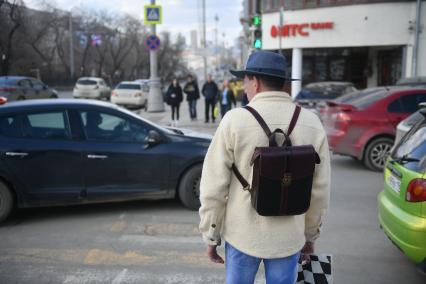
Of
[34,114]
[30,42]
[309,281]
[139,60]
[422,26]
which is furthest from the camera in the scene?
[139,60]

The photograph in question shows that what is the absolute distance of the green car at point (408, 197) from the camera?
3.70m

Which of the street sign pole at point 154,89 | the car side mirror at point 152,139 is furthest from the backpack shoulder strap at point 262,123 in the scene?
the street sign pole at point 154,89

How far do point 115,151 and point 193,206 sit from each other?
4.06 ft

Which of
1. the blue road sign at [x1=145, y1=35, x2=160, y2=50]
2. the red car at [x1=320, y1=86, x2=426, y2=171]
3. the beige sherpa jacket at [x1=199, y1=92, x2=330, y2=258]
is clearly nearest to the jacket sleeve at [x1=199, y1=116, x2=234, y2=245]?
the beige sherpa jacket at [x1=199, y1=92, x2=330, y2=258]

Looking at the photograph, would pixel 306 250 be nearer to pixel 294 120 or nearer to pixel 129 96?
pixel 294 120

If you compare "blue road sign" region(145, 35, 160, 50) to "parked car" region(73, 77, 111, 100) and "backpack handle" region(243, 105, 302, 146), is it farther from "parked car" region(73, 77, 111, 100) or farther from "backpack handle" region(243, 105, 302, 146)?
"backpack handle" region(243, 105, 302, 146)

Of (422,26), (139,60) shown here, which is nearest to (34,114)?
(422,26)

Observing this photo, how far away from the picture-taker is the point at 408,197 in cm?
386

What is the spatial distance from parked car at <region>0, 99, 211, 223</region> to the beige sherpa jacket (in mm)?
3737

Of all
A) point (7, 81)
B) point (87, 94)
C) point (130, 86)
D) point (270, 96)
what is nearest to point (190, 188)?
point (270, 96)

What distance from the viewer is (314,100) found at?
1620 centimetres

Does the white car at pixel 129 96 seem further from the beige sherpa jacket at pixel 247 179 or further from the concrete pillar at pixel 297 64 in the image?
the beige sherpa jacket at pixel 247 179

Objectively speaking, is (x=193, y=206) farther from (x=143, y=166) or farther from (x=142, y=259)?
(x=142, y=259)

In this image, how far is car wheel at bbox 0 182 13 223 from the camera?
5.71 meters
